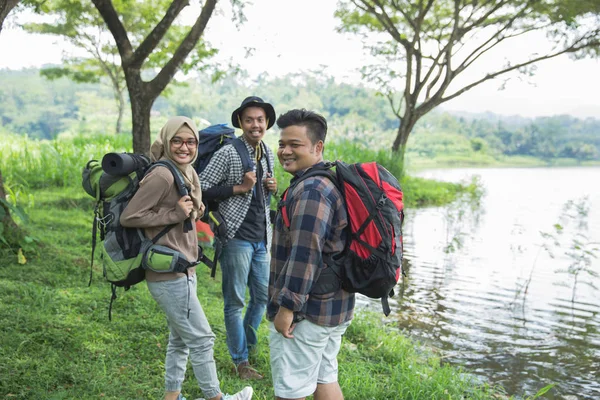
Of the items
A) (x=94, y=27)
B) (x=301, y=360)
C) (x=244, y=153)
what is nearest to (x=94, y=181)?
(x=244, y=153)

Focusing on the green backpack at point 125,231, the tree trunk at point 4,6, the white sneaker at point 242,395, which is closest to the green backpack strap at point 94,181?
the green backpack at point 125,231

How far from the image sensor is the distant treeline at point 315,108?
2018 inches

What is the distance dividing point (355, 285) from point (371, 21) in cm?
1340

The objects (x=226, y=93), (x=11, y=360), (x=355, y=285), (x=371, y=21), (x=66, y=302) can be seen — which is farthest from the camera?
(x=226, y=93)

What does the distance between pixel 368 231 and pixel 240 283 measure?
1.35m

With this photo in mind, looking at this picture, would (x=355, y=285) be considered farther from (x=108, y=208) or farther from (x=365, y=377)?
(x=365, y=377)

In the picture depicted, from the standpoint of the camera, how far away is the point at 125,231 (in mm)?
2504

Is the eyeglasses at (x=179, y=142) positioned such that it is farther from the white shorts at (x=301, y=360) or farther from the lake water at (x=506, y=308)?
the lake water at (x=506, y=308)

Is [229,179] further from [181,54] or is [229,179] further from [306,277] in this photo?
[181,54]

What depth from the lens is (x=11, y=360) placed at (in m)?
3.12

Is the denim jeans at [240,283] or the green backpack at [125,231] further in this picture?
the denim jeans at [240,283]

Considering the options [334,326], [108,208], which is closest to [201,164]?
[108,208]

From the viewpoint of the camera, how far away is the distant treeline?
5125cm

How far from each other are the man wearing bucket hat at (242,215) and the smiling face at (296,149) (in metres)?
0.98
